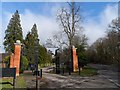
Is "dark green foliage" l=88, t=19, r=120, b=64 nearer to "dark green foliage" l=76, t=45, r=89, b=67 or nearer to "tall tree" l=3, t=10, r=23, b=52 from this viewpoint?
"dark green foliage" l=76, t=45, r=89, b=67

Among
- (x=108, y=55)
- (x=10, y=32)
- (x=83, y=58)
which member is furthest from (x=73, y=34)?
(x=10, y=32)

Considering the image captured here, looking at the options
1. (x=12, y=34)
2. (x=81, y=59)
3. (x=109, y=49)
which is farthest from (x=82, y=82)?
(x=12, y=34)

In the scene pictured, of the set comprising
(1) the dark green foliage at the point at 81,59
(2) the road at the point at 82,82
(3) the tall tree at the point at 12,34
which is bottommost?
(2) the road at the point at 82,82

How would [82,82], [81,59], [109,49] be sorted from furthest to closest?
[109,49] → [81,59] → [82,82]

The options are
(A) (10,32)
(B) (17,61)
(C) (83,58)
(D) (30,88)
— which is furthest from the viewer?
(A) (10,32)

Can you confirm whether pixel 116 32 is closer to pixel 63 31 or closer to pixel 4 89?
pixel 63 31

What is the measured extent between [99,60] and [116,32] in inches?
816

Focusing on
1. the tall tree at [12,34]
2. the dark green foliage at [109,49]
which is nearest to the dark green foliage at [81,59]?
the dark green foliage at [109,49]

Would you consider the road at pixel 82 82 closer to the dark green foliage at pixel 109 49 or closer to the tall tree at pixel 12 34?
the dark green foliage at pixel 109 49

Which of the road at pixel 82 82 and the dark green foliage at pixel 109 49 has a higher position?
the dark green foliage at pixel 109 49

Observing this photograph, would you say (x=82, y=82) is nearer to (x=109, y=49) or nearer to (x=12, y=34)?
(x=109, y=49)

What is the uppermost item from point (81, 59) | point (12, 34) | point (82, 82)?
point (12, 34)

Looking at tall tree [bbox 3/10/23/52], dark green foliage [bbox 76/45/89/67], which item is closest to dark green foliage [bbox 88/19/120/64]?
dark green foliage [bbox 76/45/89/67]

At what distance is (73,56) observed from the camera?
26266 millimetres
